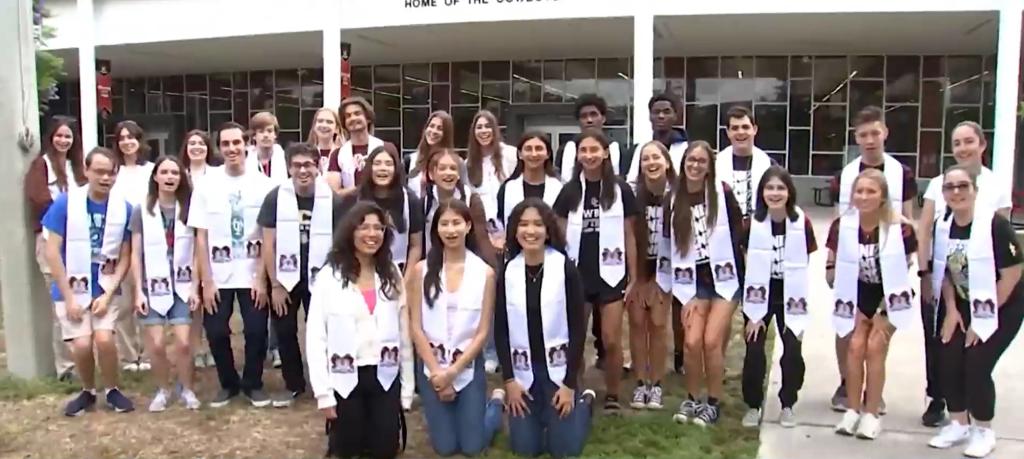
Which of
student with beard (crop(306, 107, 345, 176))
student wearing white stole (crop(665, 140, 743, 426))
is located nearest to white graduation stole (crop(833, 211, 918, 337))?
student wearing white stole (crop(665, 140, 743, 426))

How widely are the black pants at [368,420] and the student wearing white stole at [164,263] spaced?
143 centimetres

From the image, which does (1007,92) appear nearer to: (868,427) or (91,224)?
(868,427)

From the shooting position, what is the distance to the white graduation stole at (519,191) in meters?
4.99

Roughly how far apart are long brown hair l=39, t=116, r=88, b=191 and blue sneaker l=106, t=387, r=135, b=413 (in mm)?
1564

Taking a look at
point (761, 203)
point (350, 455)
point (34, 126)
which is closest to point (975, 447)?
point (761, 203)

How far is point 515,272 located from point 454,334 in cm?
45

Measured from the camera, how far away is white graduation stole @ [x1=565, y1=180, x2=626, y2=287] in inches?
188

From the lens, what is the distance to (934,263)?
4430 mm

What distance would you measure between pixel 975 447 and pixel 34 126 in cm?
624

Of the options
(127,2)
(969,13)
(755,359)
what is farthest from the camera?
(127,2)

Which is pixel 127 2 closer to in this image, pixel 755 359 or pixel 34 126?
pixel 34 126

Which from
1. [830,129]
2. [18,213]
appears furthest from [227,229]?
[830,129]

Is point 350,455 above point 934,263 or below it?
below

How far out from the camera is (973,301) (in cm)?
416
